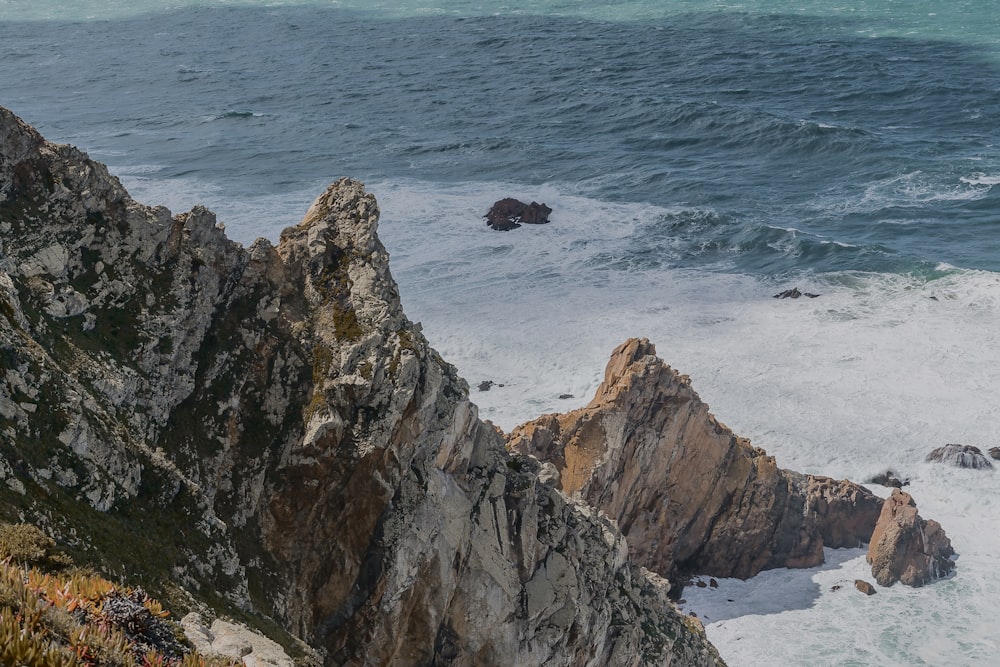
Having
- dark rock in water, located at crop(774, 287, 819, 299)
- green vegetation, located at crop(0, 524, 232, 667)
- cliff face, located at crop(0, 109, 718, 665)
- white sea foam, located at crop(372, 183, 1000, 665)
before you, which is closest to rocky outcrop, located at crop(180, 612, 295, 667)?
green vegetation, located at crop(0, 524, 232, 667)

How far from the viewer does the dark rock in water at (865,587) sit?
29.5 meters

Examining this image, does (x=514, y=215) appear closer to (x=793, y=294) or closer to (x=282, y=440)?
(x=793, y=294)

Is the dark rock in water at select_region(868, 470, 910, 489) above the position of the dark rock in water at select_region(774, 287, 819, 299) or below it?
→ below

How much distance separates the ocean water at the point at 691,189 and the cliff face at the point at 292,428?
13893mm

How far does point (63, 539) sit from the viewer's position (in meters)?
9.78

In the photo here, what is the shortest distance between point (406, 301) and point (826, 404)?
20914 millimetres

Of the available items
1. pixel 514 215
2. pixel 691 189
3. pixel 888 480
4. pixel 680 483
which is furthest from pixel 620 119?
pixel 680 483

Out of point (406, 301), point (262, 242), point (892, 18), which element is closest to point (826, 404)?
point (406, 301)

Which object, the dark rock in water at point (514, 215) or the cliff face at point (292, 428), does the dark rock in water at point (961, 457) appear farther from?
the dark rock in water at point (514, 215)

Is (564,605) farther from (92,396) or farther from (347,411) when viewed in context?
(92,396)

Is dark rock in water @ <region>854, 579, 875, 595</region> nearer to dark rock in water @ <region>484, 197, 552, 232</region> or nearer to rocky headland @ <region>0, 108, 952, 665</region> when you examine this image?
rocky headland @ <region>0, 108, 952, 665</region>

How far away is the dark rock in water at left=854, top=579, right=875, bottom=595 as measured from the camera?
2952 cm

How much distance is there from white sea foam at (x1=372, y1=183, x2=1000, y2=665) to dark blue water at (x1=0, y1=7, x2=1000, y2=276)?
4.18m

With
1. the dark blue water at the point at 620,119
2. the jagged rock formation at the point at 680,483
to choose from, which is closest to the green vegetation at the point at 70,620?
the jagged rock formation at the point at 680,483
